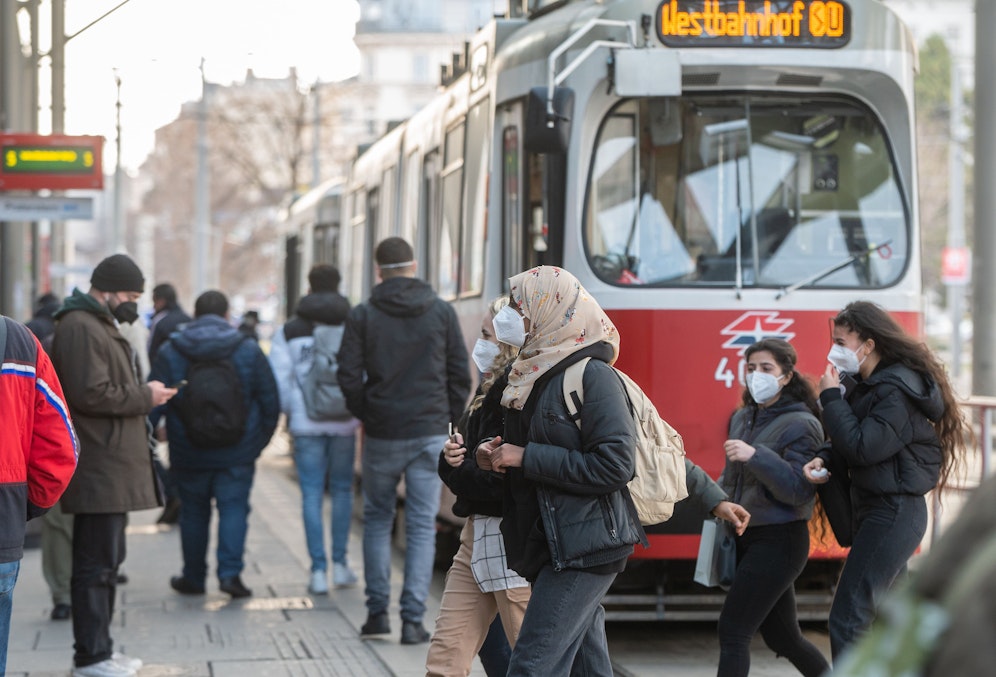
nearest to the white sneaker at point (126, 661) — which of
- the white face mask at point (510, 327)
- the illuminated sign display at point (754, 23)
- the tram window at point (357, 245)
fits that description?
the white face mask at point (510, 327)

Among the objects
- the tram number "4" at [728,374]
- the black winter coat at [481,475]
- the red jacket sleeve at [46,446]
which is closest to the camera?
the black winter coat at [481,475]

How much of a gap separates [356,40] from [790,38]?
373ft

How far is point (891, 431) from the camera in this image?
18.2ft

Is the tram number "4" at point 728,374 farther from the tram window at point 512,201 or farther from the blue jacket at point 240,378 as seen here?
the blue jacket at point 240,378

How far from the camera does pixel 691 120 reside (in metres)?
7.92

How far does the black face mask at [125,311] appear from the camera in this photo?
715cm

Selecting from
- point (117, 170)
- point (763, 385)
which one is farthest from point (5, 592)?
point (117, 170)

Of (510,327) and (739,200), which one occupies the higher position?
(739,200)

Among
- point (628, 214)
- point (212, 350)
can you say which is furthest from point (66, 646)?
point (628, 214)

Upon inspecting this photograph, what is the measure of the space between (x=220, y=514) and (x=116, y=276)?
2.55 meters

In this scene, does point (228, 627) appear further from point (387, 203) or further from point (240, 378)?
point (387, 203)

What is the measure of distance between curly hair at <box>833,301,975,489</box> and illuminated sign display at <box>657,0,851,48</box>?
8.40 ft

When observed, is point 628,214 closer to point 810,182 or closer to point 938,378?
point 810,182

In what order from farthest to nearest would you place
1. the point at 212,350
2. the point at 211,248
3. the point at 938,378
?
1. the point at 211,248
2. the point at 212,350
3. the point at 938,378
